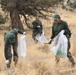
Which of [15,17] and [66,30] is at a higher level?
[66,30]

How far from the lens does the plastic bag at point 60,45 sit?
12.0 metres

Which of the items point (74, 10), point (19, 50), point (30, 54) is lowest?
point (74, 10)

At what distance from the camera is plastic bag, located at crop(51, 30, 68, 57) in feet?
39.2

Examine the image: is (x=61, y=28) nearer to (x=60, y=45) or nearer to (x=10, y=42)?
(x=60, y=45)

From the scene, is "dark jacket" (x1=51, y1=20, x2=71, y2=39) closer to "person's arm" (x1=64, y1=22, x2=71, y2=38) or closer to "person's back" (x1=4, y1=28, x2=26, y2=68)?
"person's arm" (x1=64, y1=22, x2=71, y2=38)

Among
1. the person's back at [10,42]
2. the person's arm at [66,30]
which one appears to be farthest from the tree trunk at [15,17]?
the person's arm at [66,30]

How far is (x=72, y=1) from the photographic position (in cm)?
5862

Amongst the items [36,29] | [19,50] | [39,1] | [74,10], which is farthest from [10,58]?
[74,10]

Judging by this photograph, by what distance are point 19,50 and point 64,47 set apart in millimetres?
1472

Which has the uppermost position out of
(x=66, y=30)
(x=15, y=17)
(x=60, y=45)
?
(x=66, y=30)

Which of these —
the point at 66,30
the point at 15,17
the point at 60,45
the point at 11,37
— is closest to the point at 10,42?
the point at 11,37

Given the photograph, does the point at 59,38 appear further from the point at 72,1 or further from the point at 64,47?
the point at 72,1

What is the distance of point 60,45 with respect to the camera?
12180 mm

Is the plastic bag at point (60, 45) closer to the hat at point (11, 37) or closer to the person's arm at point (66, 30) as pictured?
the person's arm at point (66, 30)
